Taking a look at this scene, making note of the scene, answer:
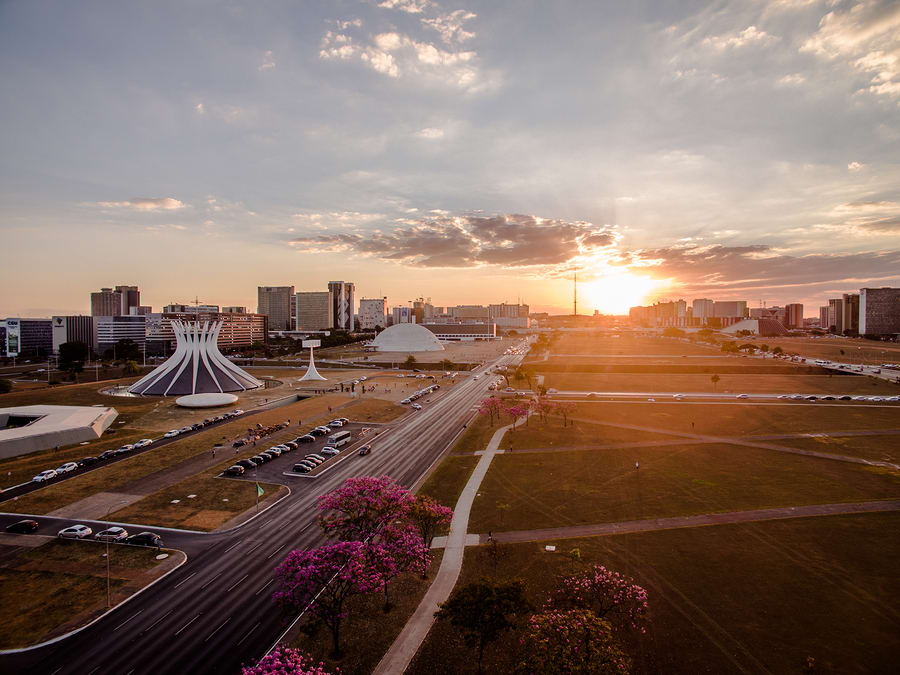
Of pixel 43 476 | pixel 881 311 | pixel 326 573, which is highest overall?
pixel 881 311

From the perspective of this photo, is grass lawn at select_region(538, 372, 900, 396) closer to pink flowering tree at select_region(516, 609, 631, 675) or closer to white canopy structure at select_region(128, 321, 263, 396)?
white canopy structure at select_region(128, 321, 263, 396)

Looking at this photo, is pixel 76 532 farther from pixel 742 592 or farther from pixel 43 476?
pixel 742 592

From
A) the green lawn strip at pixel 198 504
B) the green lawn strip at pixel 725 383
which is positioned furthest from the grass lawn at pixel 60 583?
the green lawn strip at pixel 725 383

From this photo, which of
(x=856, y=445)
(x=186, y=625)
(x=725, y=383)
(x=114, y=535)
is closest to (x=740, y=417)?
(x=856, y=445)

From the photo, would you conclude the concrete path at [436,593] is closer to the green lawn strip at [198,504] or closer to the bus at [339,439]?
the green lawn strip at [198,504]

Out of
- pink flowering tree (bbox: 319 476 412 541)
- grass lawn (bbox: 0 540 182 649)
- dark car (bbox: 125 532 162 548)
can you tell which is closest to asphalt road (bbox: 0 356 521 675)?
dark car (bbox: 125 532 162 548)

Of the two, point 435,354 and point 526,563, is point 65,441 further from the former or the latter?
point 435,354

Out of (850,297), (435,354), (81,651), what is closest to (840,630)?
(81,651)
